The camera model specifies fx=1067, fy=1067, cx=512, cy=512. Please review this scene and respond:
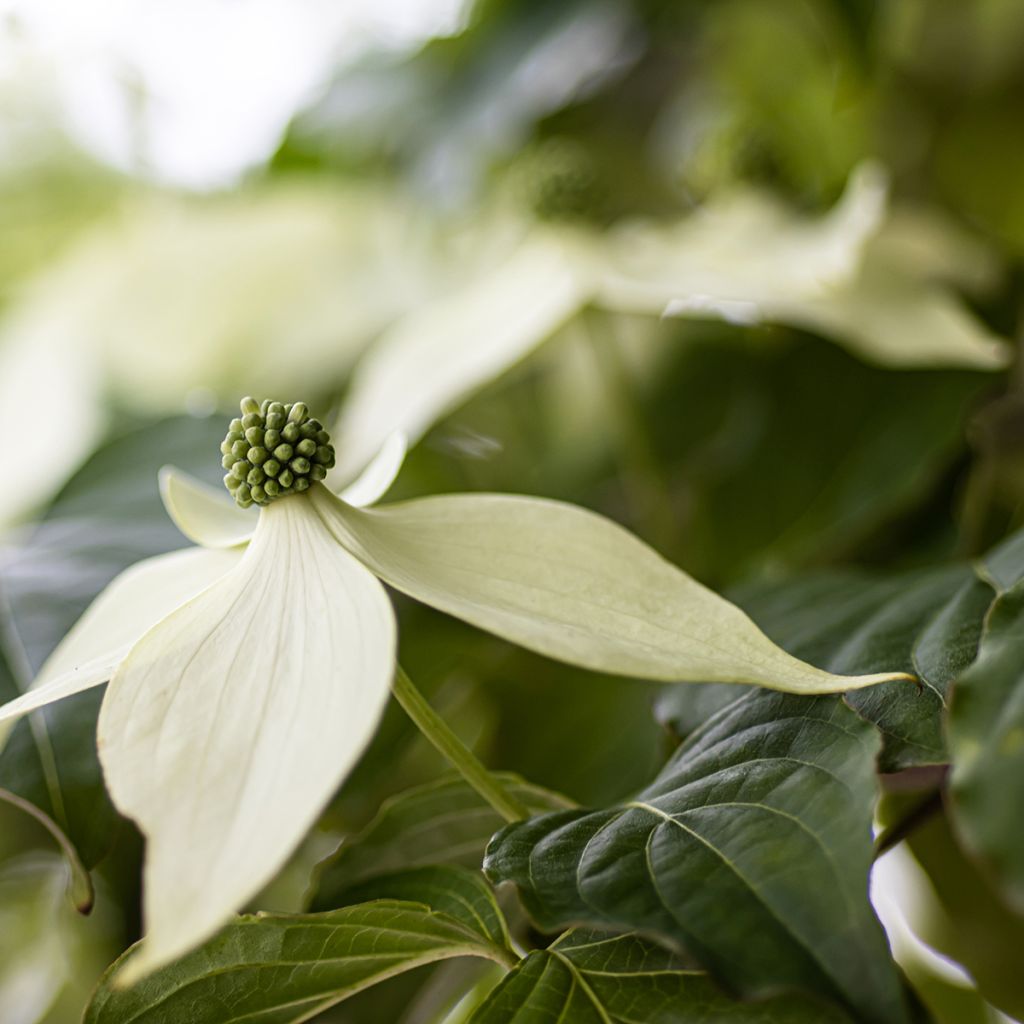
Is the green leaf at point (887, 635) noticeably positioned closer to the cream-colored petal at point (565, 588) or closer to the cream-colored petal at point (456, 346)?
the cream-colored petal at point (565, 588)

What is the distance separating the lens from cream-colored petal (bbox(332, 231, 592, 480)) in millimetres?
452

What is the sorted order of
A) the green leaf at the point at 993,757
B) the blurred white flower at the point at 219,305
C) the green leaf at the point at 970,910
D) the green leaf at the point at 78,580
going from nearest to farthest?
the green leaf at the point at 993,757, the green leaf at the point at 78,580, the green leaf at the point at 970,910, the blurred white flower at the point at 219,305

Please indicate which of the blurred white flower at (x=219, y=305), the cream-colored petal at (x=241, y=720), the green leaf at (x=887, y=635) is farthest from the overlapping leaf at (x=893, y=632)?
the blurred white flower at (x=219, y=305)

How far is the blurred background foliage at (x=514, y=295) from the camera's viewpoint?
17.8 inches

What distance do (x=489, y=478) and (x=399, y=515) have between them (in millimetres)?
315

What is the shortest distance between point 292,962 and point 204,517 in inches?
5.2

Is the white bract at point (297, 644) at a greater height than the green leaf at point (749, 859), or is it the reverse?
the white bract at point (297, 644)

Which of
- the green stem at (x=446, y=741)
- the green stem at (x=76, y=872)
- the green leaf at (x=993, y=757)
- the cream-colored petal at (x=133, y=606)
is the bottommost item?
the green stem at (x=76, y=872)

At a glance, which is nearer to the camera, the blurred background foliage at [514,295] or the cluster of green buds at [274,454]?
the cluster of green buds at [274,454]

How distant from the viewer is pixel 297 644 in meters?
0.24

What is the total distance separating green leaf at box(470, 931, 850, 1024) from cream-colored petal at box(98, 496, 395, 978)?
0.23 feet

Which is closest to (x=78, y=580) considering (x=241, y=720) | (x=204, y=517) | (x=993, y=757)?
(x=204, y=517)

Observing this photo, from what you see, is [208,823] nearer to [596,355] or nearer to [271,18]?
[596,355]

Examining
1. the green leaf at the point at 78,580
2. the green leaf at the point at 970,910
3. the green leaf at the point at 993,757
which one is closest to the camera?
the green leaf at the point at 993,757
